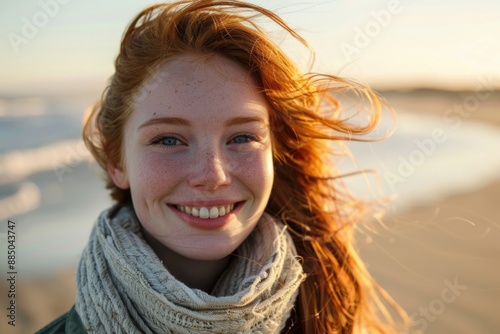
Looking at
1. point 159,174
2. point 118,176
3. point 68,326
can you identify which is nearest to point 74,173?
point 118,176

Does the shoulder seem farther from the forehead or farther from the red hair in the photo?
the forehead

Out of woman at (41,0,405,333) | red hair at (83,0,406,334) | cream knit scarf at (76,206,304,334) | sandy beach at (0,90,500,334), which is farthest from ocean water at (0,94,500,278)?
cream knit scarf at (76,206,304,334)

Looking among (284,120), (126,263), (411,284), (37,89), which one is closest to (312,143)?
A: (284,120)

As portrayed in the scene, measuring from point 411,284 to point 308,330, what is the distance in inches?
104

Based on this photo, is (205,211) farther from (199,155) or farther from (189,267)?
(189,267)

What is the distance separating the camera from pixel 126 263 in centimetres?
267

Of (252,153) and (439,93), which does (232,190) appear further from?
(439,93)

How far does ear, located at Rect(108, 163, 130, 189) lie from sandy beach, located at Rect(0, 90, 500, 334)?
186cm

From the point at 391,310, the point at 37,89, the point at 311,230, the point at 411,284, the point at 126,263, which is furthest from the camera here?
the point at 37,89

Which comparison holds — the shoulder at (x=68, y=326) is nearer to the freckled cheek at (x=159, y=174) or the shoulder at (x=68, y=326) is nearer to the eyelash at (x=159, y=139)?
the freckled cheek at (x=159, y=174)

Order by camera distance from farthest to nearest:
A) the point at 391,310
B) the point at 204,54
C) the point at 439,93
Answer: the point at 439,93 < the point at 391,310 < the point at 204,54

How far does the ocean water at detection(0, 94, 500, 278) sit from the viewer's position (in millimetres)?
6343

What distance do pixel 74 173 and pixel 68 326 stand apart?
6.77 metres

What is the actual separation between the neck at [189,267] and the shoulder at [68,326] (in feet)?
1.49
